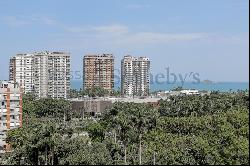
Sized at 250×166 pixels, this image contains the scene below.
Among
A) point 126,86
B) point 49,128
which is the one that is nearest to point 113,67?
point 126,86

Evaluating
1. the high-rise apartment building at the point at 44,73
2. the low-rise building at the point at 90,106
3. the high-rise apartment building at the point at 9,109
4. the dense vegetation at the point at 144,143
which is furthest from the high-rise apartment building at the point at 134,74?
the dense vegetation at the point at 144,143

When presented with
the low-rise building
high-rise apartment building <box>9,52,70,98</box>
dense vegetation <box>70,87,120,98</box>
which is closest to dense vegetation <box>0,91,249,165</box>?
the low-rise building

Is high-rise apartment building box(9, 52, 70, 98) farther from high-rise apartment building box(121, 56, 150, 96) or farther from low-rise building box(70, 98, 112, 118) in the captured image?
high-rise apartment building box(121, 56, 150, 96)

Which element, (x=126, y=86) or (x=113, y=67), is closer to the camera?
(x=113, y=67)

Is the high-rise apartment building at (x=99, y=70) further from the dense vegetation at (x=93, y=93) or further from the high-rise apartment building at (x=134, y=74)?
the high-rise apartment building at (x=134, y=74)

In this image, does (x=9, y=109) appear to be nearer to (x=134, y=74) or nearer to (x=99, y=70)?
(x=99, y=70)

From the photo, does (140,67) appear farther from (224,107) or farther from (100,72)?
(224,107)
